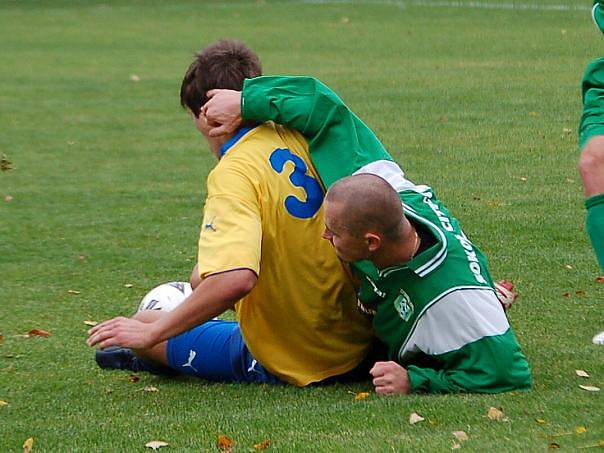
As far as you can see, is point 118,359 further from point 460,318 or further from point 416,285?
point 460,318

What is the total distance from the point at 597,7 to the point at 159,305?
2.34 metres

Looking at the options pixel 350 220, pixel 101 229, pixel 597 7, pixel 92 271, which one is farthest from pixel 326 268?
pixel 101 229

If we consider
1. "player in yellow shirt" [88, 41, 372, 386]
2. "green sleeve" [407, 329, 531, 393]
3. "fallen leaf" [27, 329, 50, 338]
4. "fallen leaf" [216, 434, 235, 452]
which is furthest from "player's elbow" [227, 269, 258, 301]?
"fallen leaf" [27, 329, 50, 338]

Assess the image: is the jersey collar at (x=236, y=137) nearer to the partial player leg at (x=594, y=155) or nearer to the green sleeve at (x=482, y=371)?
the green sleeve at (x=482, y=371)

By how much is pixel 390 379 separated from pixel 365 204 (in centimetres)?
76

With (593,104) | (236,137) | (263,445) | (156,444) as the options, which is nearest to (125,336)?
(156,444)

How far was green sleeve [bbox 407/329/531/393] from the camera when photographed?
4.81 m

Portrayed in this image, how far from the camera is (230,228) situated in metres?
4.72

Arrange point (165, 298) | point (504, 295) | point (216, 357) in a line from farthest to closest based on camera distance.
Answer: point (165, 298), point (216, 357), point (504, 295)

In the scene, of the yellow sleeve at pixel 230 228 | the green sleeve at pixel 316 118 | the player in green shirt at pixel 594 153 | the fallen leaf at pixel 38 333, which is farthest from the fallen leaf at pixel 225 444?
the fallen leaf at pixel 38 333

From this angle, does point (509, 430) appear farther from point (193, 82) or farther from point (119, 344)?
point (193, 82)

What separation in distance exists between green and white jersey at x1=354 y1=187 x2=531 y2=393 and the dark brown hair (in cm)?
97

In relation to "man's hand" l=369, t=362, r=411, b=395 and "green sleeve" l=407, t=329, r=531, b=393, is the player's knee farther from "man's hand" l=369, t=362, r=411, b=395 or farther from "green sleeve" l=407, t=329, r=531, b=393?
"man's hand" l=369, t=362, r=411, b=395

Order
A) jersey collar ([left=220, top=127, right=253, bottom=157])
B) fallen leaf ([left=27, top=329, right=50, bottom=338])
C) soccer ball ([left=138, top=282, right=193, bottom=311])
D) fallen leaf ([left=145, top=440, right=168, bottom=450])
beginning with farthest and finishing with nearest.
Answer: fallen leaf ([left=27, top=329, right=50, bottom=338]) < soccer ball ([left=138, top=282, right=193, bottom=311]) < jersey collar ([left=220, top=127, right=253, bottom=157]) < fallen leaf ([left=145, top=440, right=168, bottom=450])
